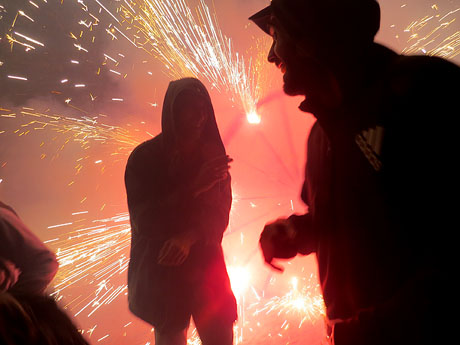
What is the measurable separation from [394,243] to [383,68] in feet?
1.82

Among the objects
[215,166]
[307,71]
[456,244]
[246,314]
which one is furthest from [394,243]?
[246,314]

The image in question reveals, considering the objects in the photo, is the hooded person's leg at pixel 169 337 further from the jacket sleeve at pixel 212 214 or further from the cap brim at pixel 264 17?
the cap brim at pixel 264 17

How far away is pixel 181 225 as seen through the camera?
222 centimetres

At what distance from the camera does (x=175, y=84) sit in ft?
8.36

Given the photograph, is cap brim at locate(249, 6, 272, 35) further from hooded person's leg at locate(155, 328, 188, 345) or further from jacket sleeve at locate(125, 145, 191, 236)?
hooded person's leg at locate(155, 328, 188, 345)

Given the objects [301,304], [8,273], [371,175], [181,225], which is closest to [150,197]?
[181,225]

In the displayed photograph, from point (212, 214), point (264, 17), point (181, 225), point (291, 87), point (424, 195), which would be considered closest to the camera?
point (424, 195)

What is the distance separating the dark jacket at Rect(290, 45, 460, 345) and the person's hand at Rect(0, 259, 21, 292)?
6.51 feet

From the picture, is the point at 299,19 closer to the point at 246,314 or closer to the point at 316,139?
the point at 316,139

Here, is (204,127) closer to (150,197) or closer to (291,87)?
(150,197)

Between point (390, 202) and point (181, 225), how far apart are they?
1.52m

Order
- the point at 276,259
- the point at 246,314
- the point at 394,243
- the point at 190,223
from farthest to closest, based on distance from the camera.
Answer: the point at 246,314, the point at 190,223, the point at 276,259, the point at 394,243

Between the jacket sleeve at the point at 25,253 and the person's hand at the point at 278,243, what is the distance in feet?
5.56

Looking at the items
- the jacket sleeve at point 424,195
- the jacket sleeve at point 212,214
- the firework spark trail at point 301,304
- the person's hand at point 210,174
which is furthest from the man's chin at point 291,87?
the firework spark trail at point 301,304
